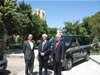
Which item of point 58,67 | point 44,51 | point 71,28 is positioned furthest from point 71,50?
point 71,28

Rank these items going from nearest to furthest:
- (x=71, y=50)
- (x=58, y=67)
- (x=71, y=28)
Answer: (x=58, y=67), (x=71, y=50), (x=71, y=28)

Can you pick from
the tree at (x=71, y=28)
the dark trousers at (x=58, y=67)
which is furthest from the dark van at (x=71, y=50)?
the tree at (x=71, y=28)

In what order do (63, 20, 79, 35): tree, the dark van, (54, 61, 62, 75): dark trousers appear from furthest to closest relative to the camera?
(63, 20, 79, 35): tree, the dark van, (54, 61, 62, 75): dark trousers

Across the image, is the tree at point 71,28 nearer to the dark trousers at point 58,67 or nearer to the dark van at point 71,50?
the dark van at point 71,50

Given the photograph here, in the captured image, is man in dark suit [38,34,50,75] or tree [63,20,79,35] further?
tree [63,20,79,35]

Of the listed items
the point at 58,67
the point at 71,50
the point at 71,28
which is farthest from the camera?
the point at 71,28

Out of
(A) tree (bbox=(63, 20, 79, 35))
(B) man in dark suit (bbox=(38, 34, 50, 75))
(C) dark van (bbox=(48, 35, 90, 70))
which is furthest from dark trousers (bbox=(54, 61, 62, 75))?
(A) tree (bbox=(63, 20, 79, 35))

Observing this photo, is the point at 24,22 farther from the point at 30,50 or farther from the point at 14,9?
the point at 30,50

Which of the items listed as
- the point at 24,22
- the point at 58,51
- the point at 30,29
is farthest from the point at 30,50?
the point at 30,29

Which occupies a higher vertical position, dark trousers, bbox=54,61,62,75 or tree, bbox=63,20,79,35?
tree, bbox=63,20,79,35

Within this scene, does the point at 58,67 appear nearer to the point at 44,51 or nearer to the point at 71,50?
the point at 44,51

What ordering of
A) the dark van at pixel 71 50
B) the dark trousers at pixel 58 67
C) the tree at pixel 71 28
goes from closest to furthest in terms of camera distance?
1. the dark trousers at pixel 58 67
2. the dark van at pixel 71 50
3. the tree at pixel 71 28

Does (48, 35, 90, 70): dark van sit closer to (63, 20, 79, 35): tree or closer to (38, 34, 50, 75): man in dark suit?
(38, 34, 50, 75): man in dark suit

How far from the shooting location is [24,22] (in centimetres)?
→ 1532
